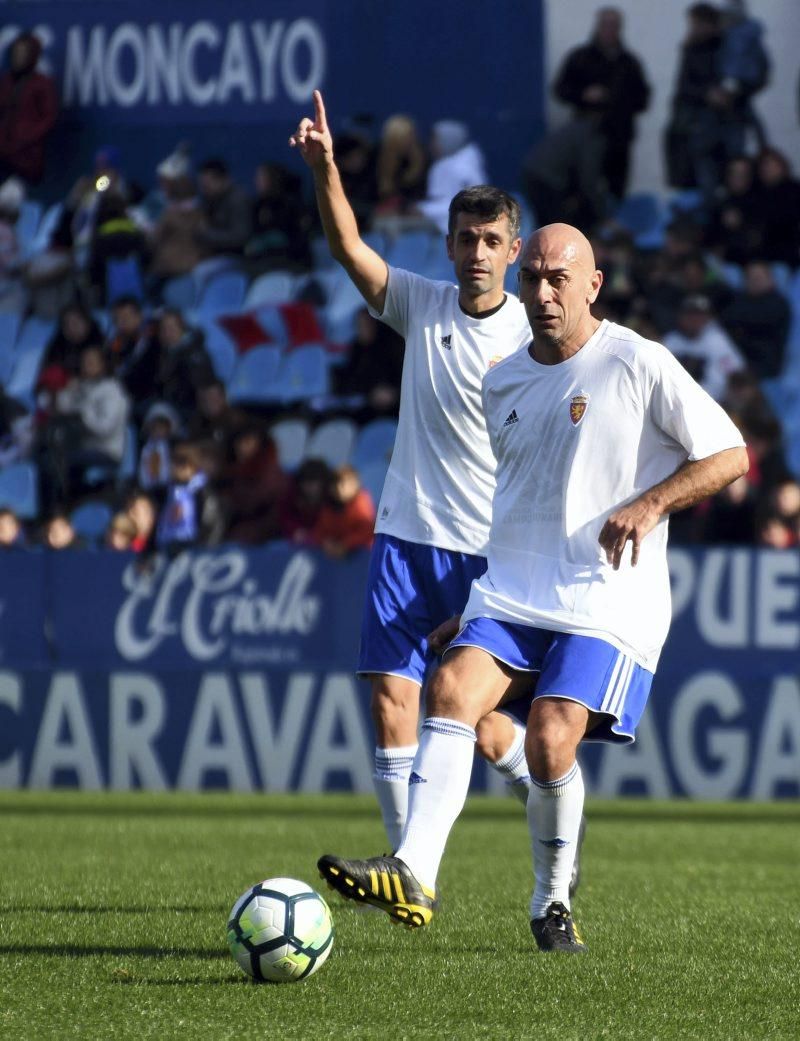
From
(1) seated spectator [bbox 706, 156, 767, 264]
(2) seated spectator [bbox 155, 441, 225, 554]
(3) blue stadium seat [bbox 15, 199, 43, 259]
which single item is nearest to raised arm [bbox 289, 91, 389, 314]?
(2) seated spectator [bbox 155, 441, 225, 554]

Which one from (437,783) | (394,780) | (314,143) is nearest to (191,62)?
(314,143)

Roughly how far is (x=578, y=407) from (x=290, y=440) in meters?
10.2

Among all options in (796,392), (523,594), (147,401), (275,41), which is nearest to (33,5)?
(275,41)

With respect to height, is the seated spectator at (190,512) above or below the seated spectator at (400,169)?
below

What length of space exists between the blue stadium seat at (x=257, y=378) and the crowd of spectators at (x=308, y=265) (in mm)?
199

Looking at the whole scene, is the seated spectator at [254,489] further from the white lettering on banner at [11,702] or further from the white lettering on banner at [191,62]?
the white lettering on banner at [191,62]

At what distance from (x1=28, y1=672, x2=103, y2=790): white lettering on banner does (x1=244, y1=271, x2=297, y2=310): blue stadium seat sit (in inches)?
198

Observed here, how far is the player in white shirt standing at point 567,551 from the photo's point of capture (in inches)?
198

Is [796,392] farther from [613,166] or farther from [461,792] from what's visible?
[461,792]

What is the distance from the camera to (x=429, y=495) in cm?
634

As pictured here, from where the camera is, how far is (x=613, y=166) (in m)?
16.6

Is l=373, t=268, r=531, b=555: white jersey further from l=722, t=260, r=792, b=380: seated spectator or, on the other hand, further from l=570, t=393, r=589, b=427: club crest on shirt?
l=722, t=260, r=792, b=380: seated spectator

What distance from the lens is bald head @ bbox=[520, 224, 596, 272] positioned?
16.8 ft

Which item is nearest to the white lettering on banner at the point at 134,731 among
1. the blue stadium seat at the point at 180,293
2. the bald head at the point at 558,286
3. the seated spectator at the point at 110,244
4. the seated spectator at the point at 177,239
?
the blue stadium seat at the point at 180,293
